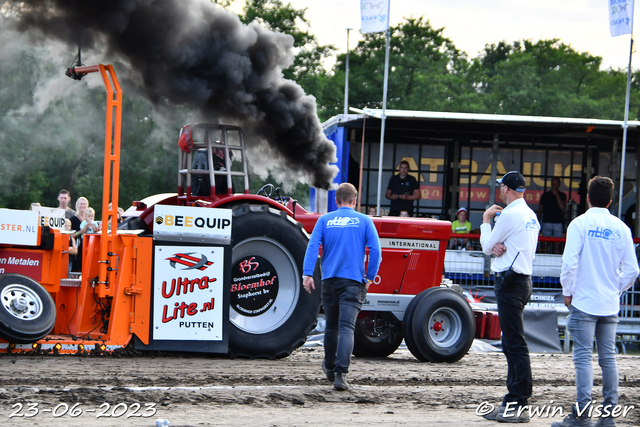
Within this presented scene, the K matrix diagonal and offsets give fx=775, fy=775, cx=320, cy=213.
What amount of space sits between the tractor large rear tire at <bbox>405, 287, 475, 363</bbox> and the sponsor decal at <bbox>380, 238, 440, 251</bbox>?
0.56 metres

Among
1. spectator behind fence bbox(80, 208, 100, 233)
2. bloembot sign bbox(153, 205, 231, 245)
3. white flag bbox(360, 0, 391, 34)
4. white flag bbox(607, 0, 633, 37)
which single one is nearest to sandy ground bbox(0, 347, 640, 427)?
bloembot sign bbox(153, 205, 231, 245)

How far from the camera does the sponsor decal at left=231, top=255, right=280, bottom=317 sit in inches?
299

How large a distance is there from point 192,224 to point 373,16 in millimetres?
8174

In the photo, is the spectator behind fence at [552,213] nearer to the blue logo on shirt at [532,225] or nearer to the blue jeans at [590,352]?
the blue logo on shirt at [532,225]

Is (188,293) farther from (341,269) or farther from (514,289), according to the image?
(514,289)

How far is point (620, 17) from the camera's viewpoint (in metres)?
14.1

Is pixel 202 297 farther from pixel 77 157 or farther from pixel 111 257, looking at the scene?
pixel 77 157

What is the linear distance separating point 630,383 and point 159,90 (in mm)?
5315

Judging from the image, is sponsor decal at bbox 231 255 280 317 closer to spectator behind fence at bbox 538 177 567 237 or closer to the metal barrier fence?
the metal barrier fence

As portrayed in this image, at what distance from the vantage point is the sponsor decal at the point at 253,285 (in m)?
7.59

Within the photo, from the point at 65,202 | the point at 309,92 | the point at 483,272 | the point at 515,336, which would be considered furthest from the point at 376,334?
the point at 309,92

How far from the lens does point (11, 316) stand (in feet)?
21.2

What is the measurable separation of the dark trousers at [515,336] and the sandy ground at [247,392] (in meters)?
0.27

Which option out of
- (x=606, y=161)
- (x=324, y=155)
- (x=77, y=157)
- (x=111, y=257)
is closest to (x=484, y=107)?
(x=77, y=157)
